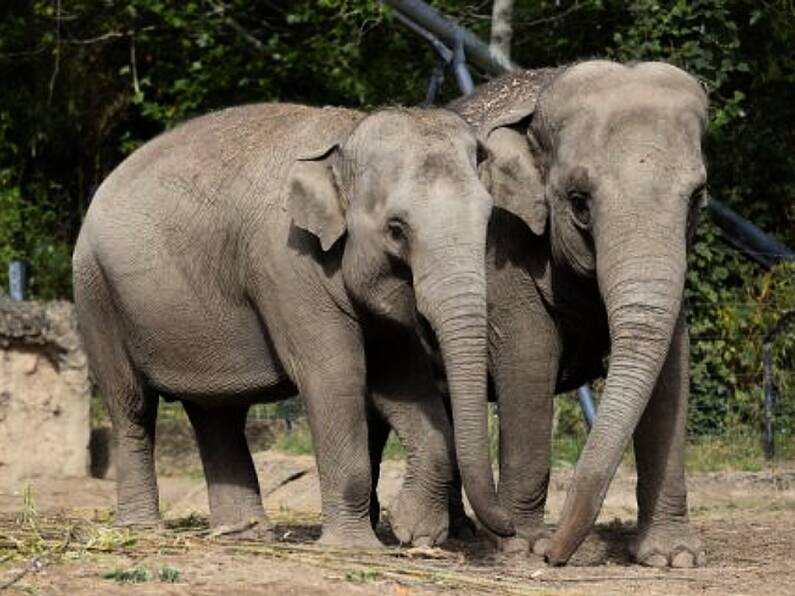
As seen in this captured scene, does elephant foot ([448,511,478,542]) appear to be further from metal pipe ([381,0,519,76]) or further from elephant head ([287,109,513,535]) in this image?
metal pipe ([381,0,519,76])

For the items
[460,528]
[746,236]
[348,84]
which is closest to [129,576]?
[460,528]

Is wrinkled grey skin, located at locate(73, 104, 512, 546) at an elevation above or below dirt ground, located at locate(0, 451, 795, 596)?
above

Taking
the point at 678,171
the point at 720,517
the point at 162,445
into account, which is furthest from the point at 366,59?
the point at 678,171

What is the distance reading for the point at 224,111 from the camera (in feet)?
34.5

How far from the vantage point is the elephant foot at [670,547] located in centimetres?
931

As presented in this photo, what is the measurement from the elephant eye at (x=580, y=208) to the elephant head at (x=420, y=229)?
0.44 metres

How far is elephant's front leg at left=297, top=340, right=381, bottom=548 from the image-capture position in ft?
30.3

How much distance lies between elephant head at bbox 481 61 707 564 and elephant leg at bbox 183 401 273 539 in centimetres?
206

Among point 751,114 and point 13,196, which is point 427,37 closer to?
point 751,114

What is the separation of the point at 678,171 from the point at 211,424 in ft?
9.91

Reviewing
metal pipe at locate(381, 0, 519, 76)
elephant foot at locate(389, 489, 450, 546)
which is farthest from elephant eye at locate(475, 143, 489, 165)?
metal pipe at locate(381, 0, 519, 76)

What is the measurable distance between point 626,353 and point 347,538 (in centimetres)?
150

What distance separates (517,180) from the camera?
9.48 meters

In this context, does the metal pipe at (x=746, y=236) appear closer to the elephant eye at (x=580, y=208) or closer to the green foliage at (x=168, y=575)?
the elephant eye at (x=580, y=208)
